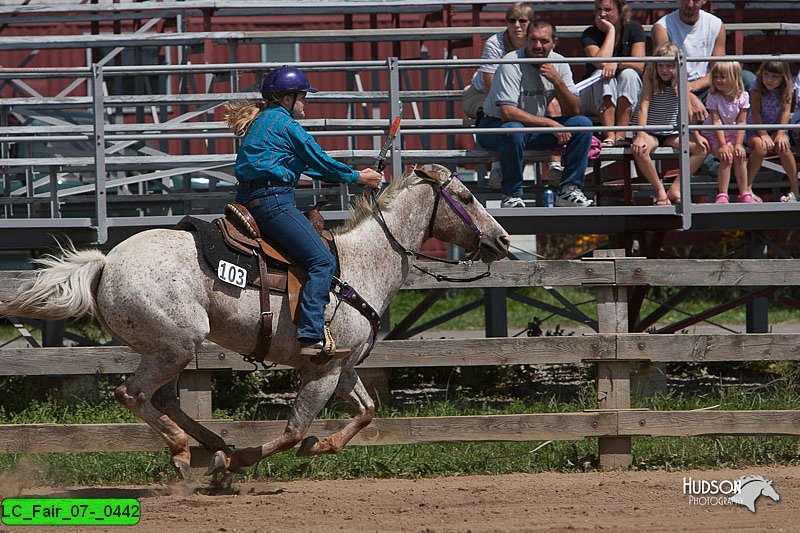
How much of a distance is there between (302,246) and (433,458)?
228cm

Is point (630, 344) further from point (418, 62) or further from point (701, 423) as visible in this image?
point (418, 62)

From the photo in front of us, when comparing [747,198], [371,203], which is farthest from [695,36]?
[371,203]

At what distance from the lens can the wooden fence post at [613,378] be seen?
8.09 meters

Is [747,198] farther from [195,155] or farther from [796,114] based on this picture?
[195,155]

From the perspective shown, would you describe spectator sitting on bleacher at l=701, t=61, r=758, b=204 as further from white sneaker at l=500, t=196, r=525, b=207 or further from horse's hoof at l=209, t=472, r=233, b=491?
horse's hoof at l=209, t=472, r=233, b=491

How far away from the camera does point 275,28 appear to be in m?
16.4

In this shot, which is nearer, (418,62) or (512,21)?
(418,62)

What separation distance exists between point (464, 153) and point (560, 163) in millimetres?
838

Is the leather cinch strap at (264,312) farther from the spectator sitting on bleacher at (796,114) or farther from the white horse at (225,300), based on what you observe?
the spectator sitting on bleacher at (796,114)

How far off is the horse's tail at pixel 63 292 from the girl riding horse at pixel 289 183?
105cm

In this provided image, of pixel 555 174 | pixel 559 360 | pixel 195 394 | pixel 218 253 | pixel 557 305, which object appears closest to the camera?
pixel 218 253

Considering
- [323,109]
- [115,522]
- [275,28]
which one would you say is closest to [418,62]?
[115,522]

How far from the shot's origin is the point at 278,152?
674 centimetres

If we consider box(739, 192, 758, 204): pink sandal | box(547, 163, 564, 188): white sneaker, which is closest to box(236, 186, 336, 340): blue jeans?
box(547, 163, 564, 188): white sneaker
